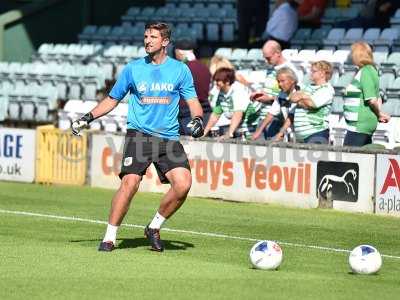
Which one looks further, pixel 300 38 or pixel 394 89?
pixel 300 38

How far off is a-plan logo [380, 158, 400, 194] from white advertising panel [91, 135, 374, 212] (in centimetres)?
27

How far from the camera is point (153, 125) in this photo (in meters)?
11.9

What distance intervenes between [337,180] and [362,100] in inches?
42.8

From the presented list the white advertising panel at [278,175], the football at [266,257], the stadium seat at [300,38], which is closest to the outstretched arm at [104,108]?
the football at [266,257]

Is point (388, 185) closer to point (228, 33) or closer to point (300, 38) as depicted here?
point (300, 38)

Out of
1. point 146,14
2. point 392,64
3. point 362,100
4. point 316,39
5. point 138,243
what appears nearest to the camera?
point 138,243

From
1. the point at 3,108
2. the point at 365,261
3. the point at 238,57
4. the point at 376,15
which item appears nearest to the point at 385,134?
the point at 376,15

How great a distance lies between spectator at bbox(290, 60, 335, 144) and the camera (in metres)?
16.7

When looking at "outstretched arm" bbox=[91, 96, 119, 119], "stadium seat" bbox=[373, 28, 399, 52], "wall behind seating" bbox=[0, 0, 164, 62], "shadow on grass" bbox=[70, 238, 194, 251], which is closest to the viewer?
"outstretched arm" bbox=[91, 96, 119, 119]

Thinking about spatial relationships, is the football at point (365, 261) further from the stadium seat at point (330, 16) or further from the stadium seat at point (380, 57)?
the stadium seat at point (330, 16)

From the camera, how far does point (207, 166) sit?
1792cm

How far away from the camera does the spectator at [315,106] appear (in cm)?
1670

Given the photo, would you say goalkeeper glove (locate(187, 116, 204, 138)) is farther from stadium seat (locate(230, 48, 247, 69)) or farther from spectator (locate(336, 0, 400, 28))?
spectator (locate(336, 0, 400, 28))

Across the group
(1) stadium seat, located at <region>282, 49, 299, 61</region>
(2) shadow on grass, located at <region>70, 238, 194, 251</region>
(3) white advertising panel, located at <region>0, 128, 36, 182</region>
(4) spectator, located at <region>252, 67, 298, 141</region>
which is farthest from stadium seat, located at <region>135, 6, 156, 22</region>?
(2) shadow on grass, located at <region>70, 238, 194, 251</region>
